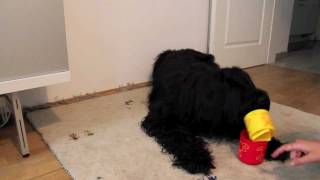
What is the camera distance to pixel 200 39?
2.32m

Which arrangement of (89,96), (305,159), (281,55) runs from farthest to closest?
(281,55) → (89,96) → (305,159)

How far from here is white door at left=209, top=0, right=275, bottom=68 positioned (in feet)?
7.40

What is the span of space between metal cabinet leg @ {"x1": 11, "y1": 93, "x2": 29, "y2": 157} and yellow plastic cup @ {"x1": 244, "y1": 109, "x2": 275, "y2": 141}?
0.84m

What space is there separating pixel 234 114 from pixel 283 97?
84cm

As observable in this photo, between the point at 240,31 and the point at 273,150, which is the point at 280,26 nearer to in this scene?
the point at 240,31

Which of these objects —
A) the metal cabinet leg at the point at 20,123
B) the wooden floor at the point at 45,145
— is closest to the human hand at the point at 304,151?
the wooden floor at the point at 45,145

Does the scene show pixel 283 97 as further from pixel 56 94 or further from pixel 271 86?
pixel 56 94

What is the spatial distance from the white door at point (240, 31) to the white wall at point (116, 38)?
6.0 inches

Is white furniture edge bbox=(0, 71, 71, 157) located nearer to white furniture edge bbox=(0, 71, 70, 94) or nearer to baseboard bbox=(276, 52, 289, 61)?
white furniture edge bbox=(0, 71, 70, 94)

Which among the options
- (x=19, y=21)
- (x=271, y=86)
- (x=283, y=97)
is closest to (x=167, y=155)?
(x=19, y=21)

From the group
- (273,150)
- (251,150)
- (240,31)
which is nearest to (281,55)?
(240,31)

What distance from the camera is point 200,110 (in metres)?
1.27

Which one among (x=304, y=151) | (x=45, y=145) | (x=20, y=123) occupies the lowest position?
(x=45, y=145)

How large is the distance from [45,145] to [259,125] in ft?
→ 2.84
